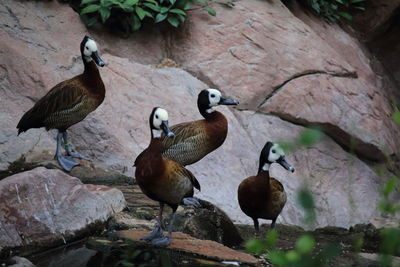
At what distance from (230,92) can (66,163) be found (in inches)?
110

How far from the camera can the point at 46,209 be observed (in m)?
4.92

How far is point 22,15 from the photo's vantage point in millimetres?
8461

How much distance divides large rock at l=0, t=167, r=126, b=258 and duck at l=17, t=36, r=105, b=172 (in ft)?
4.89

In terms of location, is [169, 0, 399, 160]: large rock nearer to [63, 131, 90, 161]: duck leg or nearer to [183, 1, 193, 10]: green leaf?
[183, 1, 193, 10]: green leaf

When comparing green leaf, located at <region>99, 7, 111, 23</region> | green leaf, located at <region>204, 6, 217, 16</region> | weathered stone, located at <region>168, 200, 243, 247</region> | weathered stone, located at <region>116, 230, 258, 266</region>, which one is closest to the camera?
weathered stone, located at <region>116, 230, 258, 266</region>

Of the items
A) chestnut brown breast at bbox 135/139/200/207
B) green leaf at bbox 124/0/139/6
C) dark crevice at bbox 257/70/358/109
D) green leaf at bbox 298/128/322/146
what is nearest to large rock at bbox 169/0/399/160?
dark crevice at bbox 257/70/358/109

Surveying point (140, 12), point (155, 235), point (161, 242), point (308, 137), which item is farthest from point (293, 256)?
point (140, 12)

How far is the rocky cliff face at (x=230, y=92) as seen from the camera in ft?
24.9

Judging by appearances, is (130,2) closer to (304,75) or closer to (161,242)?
(304,75)

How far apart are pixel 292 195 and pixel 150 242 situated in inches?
148

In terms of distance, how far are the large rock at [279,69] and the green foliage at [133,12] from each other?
0.79 ft

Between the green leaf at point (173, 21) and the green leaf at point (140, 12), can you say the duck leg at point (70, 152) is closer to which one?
the green leaf at point (140, 12)

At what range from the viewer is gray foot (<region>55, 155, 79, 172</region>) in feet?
21.7

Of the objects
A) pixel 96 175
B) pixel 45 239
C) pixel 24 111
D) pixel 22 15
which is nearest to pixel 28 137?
pixel 24 111
